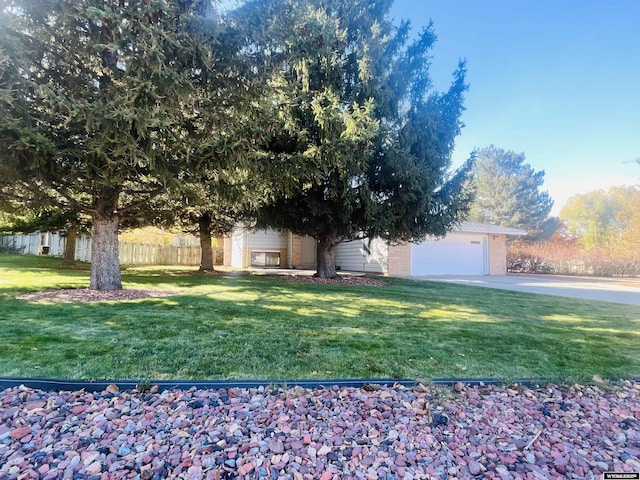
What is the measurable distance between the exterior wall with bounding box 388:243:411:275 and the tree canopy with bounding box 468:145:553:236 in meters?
16.9

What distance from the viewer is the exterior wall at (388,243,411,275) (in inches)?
620

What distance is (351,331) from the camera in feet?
14.4

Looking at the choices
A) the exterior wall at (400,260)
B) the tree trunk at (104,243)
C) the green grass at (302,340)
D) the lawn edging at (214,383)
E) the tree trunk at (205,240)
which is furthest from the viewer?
the exterior wall at (400,260)

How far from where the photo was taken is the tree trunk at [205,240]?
1275 centimetres

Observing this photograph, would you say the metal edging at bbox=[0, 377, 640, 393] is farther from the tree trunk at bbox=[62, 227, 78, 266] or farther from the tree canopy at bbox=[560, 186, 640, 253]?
the tree canopy at bbox=[560, 186, 640, 253]

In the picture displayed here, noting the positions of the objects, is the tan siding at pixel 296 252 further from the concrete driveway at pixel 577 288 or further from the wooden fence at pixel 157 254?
the concrete driveway at pixel 577 288

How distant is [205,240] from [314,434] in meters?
12.1

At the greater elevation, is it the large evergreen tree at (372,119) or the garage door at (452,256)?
the large evergreen tree at (372,119)

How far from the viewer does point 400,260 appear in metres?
15.9

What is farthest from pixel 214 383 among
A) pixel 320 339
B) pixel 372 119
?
pixel 372 119

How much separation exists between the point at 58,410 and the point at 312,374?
1661 mm

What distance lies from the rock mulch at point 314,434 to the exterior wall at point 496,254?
54.2 feet

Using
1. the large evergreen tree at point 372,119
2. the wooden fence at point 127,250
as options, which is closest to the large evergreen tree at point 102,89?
the large evergreen tree at point 372,119

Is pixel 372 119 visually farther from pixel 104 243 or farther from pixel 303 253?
pixel 303 253
